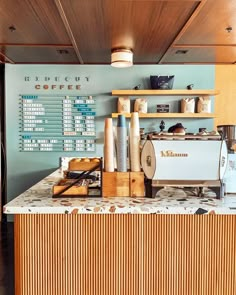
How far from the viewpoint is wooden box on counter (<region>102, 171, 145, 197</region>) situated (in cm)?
156

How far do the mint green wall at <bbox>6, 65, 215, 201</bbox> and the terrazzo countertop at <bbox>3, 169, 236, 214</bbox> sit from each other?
2.35m

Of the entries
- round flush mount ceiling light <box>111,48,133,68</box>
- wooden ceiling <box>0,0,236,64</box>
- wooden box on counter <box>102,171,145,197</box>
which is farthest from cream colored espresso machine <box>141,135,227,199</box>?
round flush mount ceiling light <box>111,48,133,68</box>

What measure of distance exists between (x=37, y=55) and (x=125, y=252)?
7.74 ft

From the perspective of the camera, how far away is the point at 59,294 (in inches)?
55.7

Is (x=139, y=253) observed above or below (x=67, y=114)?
below

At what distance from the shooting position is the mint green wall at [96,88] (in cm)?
381

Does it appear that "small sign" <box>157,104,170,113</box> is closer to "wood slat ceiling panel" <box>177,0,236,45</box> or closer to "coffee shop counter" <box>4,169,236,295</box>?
"wood slat ceiling panel" <box>177,0,236,45</box>

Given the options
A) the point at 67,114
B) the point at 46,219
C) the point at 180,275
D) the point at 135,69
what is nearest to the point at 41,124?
the point at 67,114

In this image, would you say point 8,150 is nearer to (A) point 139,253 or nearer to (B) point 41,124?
(B) point 41,124

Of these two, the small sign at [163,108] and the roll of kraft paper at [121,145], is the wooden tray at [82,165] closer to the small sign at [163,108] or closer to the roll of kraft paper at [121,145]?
the roll of kraft paper at [121,145]

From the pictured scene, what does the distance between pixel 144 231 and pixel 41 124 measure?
2.67 m

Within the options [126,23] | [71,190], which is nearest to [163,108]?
[126,23]

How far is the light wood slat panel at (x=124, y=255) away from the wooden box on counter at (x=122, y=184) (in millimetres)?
184

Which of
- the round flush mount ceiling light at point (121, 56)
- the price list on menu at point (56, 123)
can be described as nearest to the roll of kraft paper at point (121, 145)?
the round flush mount ceiling light at point (121, 56)
